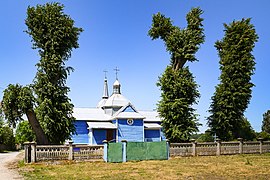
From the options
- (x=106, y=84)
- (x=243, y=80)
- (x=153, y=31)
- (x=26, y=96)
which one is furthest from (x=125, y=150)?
(x=106, y=84)

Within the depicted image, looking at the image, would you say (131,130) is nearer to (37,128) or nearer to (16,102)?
(37,128)

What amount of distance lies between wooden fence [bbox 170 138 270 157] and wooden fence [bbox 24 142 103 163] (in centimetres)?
626

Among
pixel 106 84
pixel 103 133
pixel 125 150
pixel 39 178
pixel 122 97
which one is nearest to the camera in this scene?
pixel 39 178

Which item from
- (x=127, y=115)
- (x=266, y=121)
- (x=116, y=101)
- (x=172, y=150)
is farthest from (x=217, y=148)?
(x=266, y=121)

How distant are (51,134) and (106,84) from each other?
105 ft

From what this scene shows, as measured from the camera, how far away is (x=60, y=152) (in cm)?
1930

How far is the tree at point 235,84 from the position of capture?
28828 mm

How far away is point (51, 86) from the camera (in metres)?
21.4

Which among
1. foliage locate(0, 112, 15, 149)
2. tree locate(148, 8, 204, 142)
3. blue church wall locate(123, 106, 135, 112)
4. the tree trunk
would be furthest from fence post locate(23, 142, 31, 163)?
foliage locate(0, 112, 15, 149)

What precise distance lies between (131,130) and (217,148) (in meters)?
13.6

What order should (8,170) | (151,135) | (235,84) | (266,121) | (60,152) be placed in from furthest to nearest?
(266,121) < (151,135) < (235,84) < (60,152) < (8,170)

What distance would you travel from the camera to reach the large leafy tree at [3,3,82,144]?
21203 millimetres

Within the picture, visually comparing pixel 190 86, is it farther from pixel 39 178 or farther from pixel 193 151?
pixel 39 178

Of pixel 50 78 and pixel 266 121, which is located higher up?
pixel 50 78
